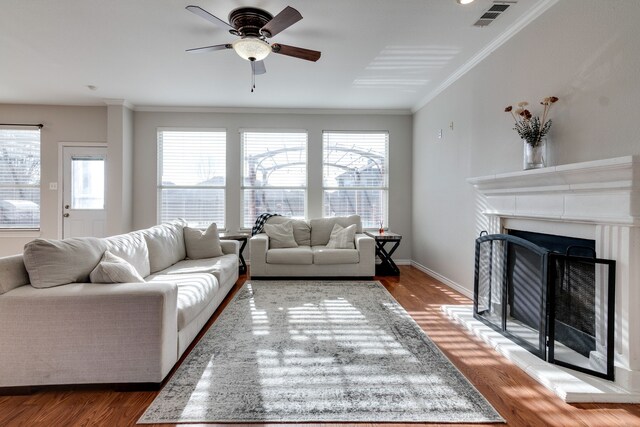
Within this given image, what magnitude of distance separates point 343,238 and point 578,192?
10.2ft

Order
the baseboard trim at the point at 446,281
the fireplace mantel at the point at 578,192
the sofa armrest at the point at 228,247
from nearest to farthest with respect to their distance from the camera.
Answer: the fireplace mantel at the point at 578,192, the baseboard trim at the point at 446,281, the sofa armrest at the point at 228,247

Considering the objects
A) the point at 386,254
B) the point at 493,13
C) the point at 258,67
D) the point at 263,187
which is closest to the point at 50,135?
the point at 263,187

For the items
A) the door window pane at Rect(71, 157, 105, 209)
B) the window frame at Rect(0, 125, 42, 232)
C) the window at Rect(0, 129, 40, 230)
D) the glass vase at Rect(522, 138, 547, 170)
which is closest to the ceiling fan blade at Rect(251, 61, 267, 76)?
the glass vase at Rect(522, 138, 547, 170)

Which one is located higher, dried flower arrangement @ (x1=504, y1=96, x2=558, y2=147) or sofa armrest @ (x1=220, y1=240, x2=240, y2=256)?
dried flower arrangement @ (x1=504, y1=96, x2=558, y2=147)

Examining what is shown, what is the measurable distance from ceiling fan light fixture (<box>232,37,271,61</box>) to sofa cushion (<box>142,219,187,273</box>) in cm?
210

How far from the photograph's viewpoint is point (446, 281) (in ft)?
14.4

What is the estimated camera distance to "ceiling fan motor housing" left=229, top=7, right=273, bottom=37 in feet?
8.93

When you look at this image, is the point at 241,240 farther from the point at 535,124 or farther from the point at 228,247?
the point at 535,124

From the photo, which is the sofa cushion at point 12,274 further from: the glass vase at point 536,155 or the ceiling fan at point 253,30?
the glass vase at point 536,155

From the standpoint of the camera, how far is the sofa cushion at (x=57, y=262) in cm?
197

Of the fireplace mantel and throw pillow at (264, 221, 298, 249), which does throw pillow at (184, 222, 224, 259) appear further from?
the fireplace mantel

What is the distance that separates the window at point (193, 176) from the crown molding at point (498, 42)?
11.9ft

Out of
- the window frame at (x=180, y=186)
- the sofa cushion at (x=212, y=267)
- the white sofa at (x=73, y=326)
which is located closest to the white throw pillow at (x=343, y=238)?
the sofa cushion at (x=212, y=267)

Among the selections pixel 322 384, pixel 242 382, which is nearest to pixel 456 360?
pixel 322 384
